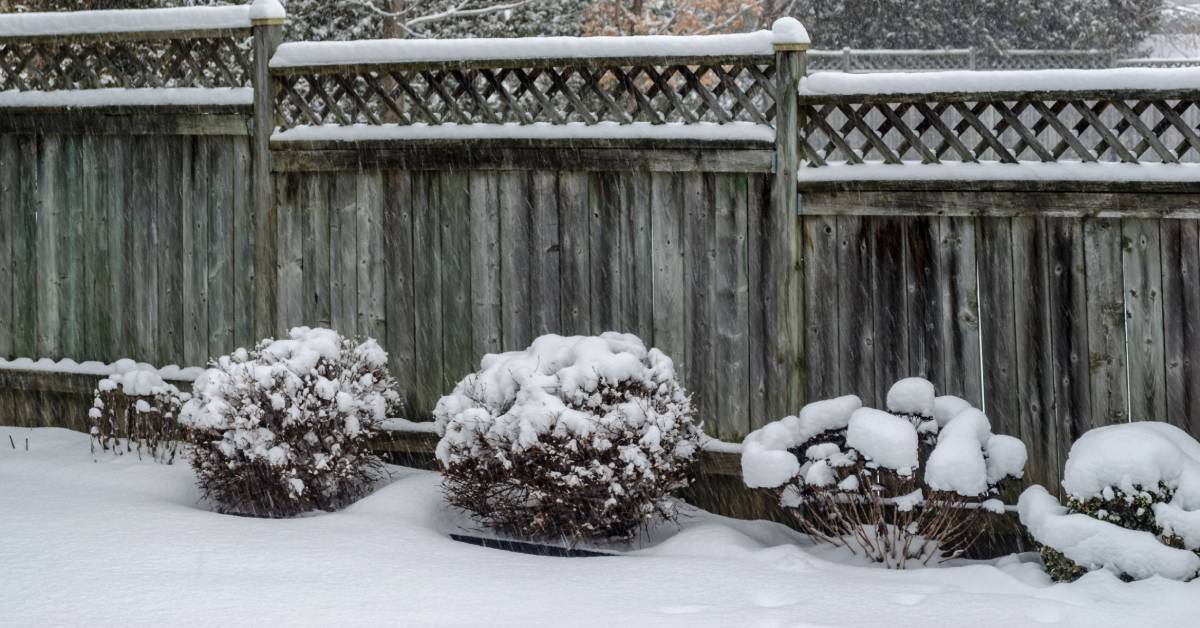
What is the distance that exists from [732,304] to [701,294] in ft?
0.56

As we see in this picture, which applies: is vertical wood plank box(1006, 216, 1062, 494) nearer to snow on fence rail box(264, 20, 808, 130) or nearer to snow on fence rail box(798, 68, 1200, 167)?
snow on fence rail box(798, 68, 1200, 167)

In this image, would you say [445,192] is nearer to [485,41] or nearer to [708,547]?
[485,41]

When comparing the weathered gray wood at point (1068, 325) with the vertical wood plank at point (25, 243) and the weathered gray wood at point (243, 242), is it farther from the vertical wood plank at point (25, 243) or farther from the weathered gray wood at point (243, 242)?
the vertical wood plank at point (25, 243)

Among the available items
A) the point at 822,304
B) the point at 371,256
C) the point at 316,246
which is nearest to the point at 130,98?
the point at 316,246

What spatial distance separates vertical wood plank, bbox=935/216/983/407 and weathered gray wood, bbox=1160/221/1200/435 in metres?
0.81

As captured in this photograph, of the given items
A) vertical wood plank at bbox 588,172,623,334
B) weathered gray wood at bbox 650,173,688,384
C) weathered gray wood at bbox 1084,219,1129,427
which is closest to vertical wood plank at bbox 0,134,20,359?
vertical wood plank at bbox 588,172,623,334

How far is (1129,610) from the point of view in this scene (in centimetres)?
487

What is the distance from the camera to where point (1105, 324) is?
6.07m

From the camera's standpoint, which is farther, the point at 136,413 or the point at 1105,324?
the point at 136,413

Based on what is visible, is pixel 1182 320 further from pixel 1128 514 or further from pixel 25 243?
pixel 25 243

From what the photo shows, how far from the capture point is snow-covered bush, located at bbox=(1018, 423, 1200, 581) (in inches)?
201

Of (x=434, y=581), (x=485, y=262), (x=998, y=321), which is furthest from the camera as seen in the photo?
(x=485, y=262)

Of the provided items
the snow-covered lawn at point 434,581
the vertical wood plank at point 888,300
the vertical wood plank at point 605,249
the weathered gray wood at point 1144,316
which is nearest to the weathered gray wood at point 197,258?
the snow-covered lawn at point 434,581

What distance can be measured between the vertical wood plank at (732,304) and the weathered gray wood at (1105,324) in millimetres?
1589
